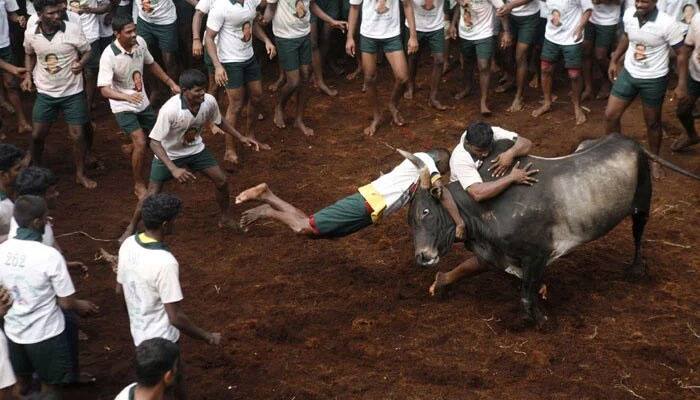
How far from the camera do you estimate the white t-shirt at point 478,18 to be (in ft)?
39.3

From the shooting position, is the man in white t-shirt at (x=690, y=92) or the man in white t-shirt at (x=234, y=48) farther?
the man in white t-shirt at (x=234, y=48)

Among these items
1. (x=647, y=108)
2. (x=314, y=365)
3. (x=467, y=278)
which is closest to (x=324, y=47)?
(x=647, y=108)

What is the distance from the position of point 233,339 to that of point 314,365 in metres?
0.77

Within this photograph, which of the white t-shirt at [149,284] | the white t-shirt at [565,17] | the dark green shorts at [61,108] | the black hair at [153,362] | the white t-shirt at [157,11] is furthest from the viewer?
the white t-shirt at [157,11]

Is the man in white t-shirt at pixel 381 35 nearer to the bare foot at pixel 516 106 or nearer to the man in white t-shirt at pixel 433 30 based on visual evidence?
the man in white t-shirt at pixel 433 30

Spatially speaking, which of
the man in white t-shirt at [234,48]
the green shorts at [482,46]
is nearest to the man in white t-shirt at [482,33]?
the green shorts at [482,46]

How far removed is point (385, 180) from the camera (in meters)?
8.16

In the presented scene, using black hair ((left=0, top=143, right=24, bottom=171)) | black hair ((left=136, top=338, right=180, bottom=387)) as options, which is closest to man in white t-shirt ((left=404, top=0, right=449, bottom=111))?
black hair ((left=0, top=143, right=24, bottom=171))

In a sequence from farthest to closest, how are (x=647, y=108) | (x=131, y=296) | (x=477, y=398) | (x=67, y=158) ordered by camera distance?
(x=67, y=158) < (x=647, y=108) < (x=477, y=398) < (x=131, y=296)

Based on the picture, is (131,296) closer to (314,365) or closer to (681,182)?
(314,365)

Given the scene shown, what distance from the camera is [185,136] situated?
9016 millimetres

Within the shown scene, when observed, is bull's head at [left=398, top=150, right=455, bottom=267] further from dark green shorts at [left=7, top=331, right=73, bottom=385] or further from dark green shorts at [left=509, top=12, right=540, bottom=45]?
dark green shorts at [left=509, top=12, right=540, bottom=45]

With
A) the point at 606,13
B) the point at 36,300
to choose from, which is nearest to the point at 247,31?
the point at 606,13

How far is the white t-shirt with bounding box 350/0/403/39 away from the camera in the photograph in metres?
11.6
